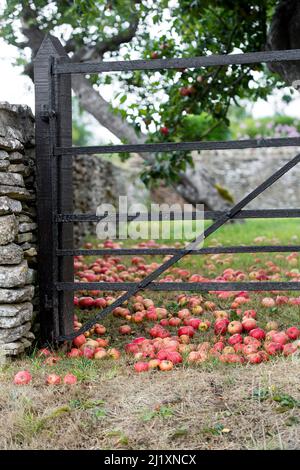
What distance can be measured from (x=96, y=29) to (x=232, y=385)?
577 centimetres

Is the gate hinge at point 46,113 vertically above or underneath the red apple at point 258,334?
above

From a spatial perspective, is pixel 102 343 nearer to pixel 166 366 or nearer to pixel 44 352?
pixel 44 352

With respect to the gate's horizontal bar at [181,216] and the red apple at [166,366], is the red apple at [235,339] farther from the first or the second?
the gate's horizontal bar at [181,216]

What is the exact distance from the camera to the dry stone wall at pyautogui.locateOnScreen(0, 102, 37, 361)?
3627 mm

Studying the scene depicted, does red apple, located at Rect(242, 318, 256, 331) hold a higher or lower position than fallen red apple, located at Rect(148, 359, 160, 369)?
higher

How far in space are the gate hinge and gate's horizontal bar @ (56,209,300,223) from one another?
A: 61 cm

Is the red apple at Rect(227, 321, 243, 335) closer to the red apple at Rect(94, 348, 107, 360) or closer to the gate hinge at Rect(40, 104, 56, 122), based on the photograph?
the red apple at Rect(94, 348, 107, 360)

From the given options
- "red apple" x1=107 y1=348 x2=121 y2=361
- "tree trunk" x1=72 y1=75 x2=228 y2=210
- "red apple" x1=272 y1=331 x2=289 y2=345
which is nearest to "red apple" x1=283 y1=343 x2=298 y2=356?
"red apple" x1=272 y1=331 x2=289 y2=345

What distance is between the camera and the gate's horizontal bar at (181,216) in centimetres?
365

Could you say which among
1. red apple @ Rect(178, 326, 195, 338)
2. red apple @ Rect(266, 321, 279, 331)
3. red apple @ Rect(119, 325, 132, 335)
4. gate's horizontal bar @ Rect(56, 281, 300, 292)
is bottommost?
red apple @ Rect(119, 325, 132, 335)

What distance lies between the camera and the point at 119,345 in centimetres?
405

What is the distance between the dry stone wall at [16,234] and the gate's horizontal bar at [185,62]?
46 centimetres

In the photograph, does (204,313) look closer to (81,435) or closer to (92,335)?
(92,335)

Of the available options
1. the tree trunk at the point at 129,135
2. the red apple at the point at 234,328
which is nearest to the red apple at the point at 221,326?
the red apple at the point at 234,328
